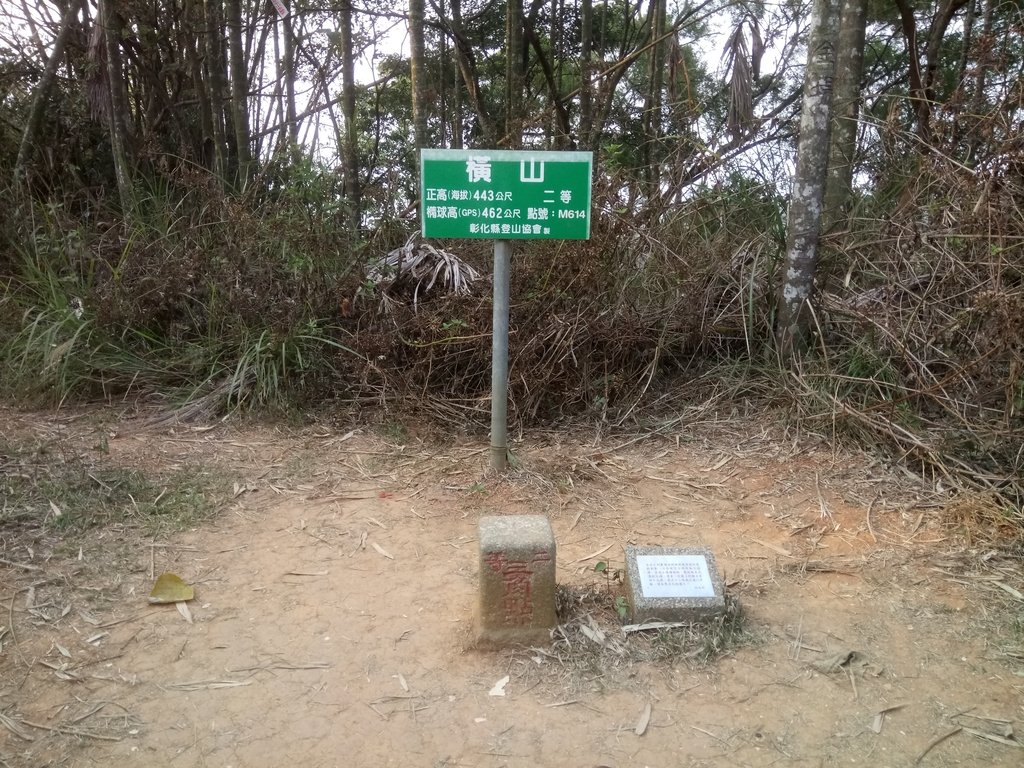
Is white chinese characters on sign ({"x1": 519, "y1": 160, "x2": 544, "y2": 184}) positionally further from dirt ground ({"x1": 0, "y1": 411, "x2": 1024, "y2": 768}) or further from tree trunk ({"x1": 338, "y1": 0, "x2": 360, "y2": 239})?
tree trunk ({"x1": 338, "y1": 0, "x2": 360, "y2": 239})

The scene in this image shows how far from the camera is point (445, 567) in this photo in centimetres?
361

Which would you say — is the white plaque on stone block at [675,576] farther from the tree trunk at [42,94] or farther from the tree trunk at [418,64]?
the tree trunk at [42,94]

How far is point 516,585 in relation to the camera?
287 centimetres


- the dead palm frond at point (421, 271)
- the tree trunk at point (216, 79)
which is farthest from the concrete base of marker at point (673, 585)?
the tree trunk at point (216, 79)

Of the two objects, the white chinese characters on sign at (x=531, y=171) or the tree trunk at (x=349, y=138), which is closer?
the white chinese characters on sign at (x=531, y=171)

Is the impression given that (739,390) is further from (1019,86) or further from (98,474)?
(98,474)

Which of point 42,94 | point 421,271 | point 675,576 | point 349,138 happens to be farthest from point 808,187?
point 42,94

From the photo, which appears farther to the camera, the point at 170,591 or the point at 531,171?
the point at 531,171

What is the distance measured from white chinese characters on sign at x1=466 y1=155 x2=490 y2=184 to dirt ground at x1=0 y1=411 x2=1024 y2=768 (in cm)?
173

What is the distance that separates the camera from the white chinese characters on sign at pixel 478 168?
3.78 m

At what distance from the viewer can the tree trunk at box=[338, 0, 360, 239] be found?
21.6ft

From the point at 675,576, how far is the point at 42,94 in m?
7.52

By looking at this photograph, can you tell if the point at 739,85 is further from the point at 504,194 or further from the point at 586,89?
the point at 504,194

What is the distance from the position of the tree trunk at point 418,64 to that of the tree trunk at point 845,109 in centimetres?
323
